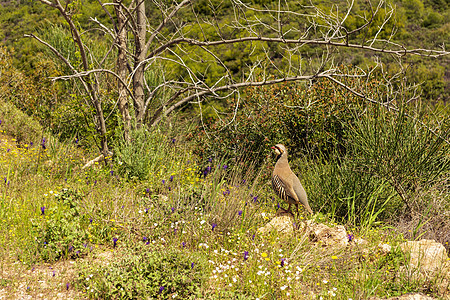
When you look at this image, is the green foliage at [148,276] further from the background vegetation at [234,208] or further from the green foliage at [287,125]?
the green foliage at [287,125]

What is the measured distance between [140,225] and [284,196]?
1.56 meters

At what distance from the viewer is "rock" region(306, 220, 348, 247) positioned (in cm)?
384

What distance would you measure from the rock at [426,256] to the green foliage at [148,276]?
197cm

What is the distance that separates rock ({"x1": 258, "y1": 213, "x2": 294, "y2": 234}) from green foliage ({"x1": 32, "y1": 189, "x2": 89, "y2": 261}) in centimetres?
181

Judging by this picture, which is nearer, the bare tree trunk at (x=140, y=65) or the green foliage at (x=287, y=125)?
the bare tree trunk at (x=140, y=65)

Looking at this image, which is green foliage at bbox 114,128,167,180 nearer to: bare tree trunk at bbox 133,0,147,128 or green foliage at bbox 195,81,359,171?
bare tree trunk at bbox 133,0,147,128

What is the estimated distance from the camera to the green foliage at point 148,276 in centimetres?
301

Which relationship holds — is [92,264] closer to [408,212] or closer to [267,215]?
[267,215]

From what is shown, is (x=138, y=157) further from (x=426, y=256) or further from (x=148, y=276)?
(x=426, y=256)

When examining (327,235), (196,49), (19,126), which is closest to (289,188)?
(327,235)

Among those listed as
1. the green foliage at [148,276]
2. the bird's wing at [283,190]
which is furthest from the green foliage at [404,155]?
the green foliage at [148,276]

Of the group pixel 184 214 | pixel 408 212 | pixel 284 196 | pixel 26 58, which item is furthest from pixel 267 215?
pixel 26 58

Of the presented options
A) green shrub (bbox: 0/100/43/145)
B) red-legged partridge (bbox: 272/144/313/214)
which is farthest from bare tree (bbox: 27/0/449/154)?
green shrub (bbox: 0/100/43/145)

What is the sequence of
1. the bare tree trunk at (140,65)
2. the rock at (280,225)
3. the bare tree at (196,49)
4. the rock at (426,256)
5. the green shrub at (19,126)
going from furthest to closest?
1. the green shrub at (19,126)
2. the bare tree trunk at (140,65)
3. the bare tree at (196,49)
4. the rock at (280,225)
5. the rock at (426,256)
